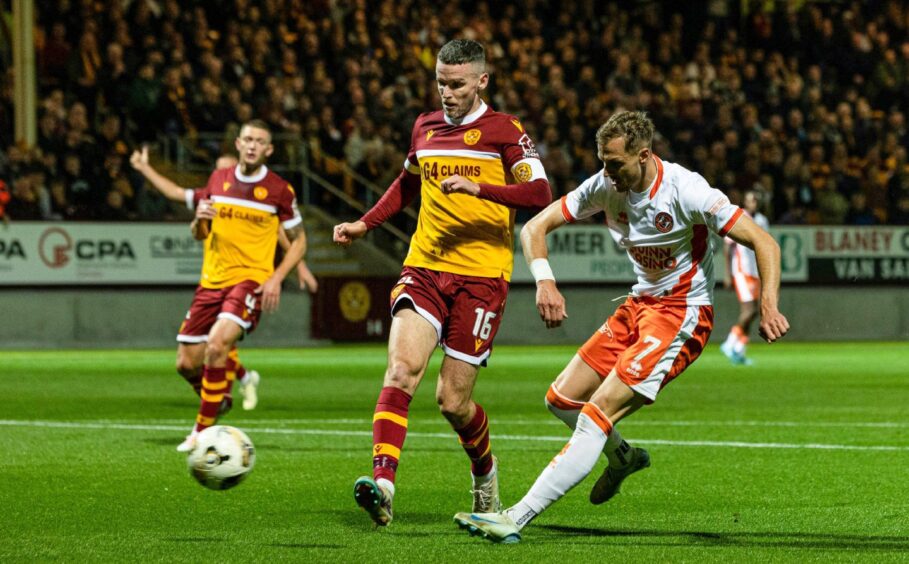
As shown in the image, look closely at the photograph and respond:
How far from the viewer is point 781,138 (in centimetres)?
3100

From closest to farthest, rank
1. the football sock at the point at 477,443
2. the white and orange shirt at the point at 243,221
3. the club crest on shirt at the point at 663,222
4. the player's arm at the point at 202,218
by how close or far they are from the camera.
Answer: the club crest on shirt at the point at 663,222, the football sock at the point at 477,443, the player's arm at the point at 202,218, the white and orange shirt at the point at 243,221

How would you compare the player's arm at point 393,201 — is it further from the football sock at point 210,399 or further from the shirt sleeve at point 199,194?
the shirt sleeve at point 199,194

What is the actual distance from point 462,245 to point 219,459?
5.13 ft

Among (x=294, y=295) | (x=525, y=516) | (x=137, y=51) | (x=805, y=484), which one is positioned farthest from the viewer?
(x=294, y=295)

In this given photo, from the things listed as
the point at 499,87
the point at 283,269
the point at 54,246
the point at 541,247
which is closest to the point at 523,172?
the point at 541,247

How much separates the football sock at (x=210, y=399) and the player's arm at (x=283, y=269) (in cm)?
65

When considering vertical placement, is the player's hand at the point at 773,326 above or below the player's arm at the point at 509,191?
below

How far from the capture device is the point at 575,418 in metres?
7.81

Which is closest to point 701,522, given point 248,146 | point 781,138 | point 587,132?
point 248,146

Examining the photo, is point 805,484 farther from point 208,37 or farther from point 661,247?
point 208,37

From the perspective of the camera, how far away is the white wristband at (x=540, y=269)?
23.5 ft

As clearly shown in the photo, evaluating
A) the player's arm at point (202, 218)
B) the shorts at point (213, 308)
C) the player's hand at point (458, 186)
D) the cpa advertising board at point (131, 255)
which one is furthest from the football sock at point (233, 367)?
the cpa advertising board at point (131, 255)

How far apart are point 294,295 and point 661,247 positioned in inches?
795

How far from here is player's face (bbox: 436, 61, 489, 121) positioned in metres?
7.64
